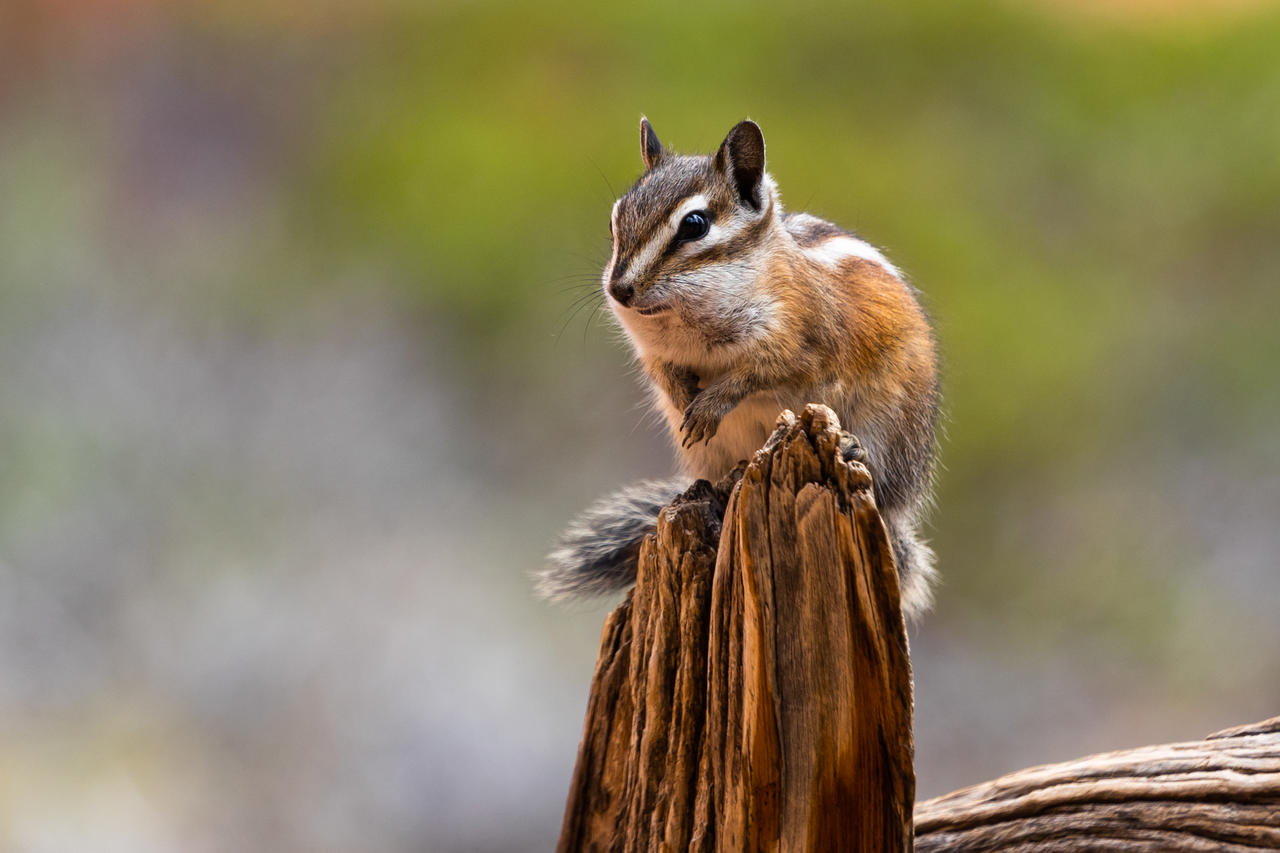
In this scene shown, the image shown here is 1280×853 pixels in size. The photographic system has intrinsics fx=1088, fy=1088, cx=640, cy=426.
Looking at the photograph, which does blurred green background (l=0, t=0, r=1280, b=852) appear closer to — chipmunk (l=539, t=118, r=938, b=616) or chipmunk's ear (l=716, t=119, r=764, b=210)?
chipmunk (l=539, t=118, r=938, b=616)

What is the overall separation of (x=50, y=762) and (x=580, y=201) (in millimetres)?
2375

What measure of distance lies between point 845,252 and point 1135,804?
1.22 meters

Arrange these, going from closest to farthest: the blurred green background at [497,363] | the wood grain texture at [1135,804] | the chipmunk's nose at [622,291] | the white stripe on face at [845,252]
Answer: the wood grain texture at [1135,804]
the chipmunk's nose at [622,291]
the white stripe on face at [845,252]
the blurred green background at [497,363]

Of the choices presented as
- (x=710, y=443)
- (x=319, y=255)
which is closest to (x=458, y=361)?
(x=319, y=255)

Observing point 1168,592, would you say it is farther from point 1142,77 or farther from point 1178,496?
point 1142,77

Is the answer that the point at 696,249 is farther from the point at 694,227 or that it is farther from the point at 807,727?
the point at 807,727

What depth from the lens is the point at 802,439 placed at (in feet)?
5.21

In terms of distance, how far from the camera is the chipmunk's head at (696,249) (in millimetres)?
1975

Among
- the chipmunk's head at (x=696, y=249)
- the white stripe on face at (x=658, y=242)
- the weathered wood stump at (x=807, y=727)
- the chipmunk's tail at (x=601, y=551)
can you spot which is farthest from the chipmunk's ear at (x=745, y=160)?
the chipmunk's tail at (x=601, y=551)

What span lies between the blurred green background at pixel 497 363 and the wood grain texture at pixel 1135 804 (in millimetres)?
1481

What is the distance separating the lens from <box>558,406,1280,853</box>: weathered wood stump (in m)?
1.62

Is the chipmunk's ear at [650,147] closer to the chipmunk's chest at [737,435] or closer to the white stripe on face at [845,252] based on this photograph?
the white stripe on face at [845,252]

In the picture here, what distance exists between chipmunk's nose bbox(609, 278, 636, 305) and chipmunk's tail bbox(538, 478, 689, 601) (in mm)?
624

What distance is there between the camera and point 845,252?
7.80ft
